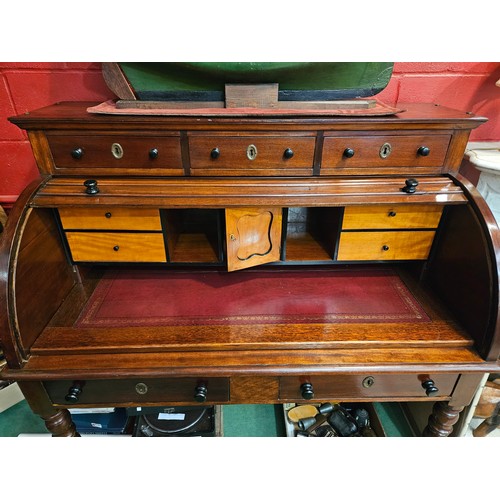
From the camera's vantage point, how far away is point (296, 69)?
101 cm

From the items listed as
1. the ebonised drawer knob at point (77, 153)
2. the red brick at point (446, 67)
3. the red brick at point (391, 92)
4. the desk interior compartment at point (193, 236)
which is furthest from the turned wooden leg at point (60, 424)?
the red brick at point (446, 67)

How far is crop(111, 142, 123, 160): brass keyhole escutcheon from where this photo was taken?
1029 millimetres

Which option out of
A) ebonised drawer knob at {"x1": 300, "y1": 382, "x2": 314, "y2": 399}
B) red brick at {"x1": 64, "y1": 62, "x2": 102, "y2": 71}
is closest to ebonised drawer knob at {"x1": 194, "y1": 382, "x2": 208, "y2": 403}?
ebonised drawer knob at {"x1": 300, "y1": 382, "x2": 314, "y2": 399}

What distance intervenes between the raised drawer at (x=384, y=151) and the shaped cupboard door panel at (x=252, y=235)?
0.24m

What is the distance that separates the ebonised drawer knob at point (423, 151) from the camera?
104 centimetres

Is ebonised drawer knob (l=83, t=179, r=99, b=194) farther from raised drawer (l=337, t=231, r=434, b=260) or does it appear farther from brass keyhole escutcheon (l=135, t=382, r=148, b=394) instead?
raised drawer (l=337, t=231, r=434, b=260)

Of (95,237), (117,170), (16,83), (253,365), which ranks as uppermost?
(16,83)

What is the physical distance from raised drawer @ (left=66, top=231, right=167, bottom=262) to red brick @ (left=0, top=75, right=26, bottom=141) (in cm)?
73

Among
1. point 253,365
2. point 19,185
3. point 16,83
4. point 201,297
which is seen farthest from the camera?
point 19,185

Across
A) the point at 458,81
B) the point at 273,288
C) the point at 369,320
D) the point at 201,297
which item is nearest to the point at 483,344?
the point at 369,320

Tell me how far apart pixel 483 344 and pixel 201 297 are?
89 cm

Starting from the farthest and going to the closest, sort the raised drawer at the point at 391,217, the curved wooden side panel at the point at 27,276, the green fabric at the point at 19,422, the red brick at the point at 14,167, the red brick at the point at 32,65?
the green fabric at the point at 19,422, the red brick at the point at 14,167, the red brick at the point at 32,65, the raised drawer at the point at 391,217, the curved wooden side panel at the point at 27,276

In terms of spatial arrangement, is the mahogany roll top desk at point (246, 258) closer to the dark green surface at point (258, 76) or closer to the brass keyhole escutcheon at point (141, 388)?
the brass keyhole escutcheon at point (141, 388)

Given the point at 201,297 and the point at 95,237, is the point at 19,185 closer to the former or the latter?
the point at 95,237
